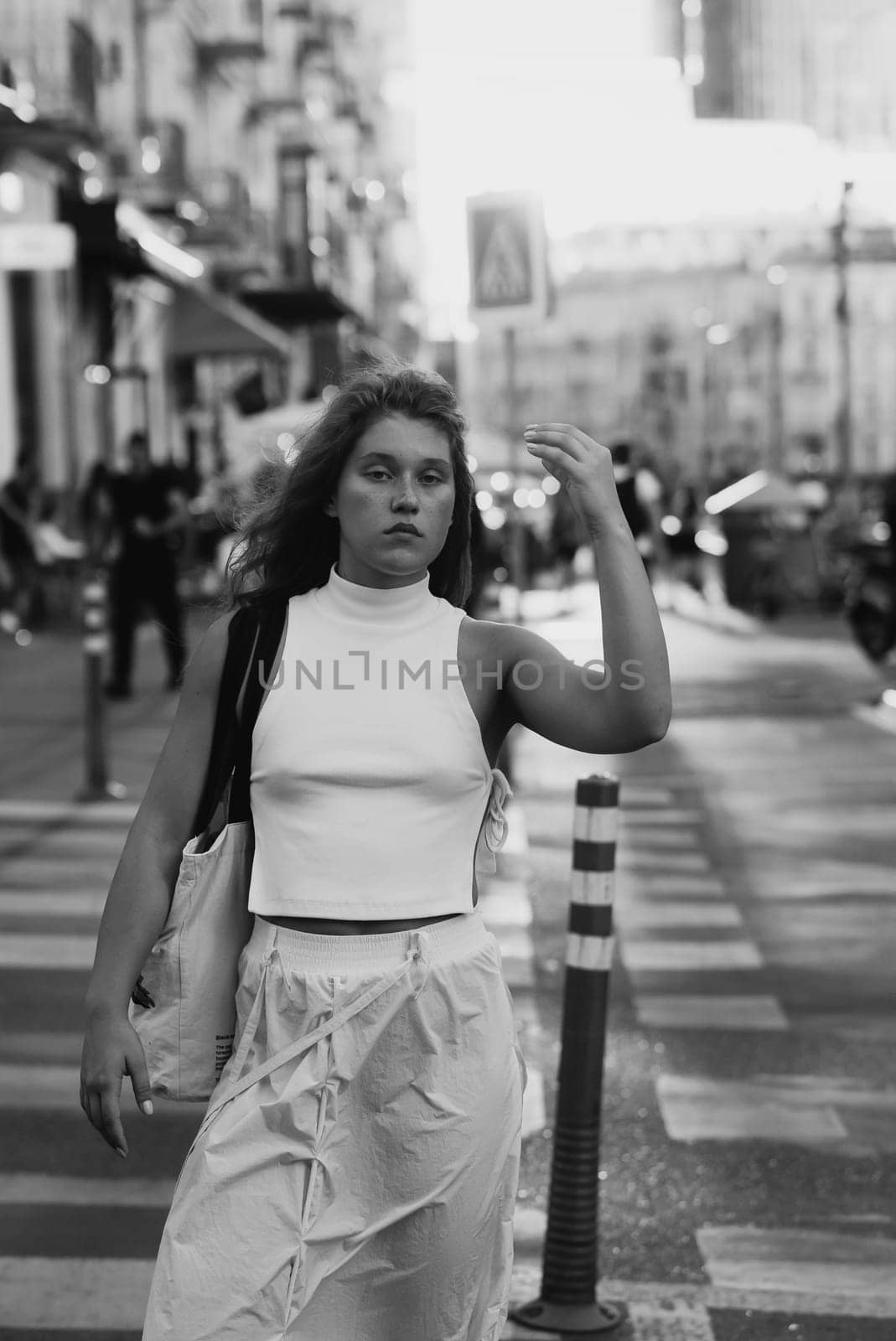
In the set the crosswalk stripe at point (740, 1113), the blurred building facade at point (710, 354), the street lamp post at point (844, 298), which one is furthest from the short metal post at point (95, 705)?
the blurred building facade at point (710, 354)

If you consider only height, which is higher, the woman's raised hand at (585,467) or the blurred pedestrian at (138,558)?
the woman's raised hand at (585,467)

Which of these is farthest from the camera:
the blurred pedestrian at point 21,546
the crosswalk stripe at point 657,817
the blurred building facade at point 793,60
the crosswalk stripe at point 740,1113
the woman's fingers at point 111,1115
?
the blurred pedestrian at point 21,546

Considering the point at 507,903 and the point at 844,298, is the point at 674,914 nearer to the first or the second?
the point at 507,903

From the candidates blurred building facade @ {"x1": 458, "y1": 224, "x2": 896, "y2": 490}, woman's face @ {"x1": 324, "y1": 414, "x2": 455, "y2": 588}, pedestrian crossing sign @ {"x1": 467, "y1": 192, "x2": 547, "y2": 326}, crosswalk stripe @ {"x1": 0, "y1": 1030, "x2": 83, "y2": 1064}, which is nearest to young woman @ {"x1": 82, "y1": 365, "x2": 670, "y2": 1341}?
woman's face @ {"x1": 324, "y1": 414, "x2": 455, "y2": 588}

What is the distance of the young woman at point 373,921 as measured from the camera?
108 inches

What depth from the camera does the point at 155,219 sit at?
32312mm

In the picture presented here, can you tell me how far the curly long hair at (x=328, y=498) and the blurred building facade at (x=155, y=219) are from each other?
16145 mm

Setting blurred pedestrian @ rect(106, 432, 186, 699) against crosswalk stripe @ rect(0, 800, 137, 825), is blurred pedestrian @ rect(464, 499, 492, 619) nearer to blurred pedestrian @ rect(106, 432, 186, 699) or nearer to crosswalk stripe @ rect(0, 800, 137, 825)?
crosswalk stripe @ rect(0, 800, 137, 825)

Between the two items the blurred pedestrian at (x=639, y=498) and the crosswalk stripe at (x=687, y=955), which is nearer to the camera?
the crosswalk stripe at (x=687, y=955)

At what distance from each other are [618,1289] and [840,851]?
5487 millimetres

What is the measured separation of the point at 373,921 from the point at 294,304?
41.1m

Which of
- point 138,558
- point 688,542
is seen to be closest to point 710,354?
point 688,542

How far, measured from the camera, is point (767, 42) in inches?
3388

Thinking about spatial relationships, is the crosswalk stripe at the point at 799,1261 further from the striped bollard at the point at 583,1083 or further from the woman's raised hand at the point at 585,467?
Answer: the woman's raised hand at the point at 585,467
